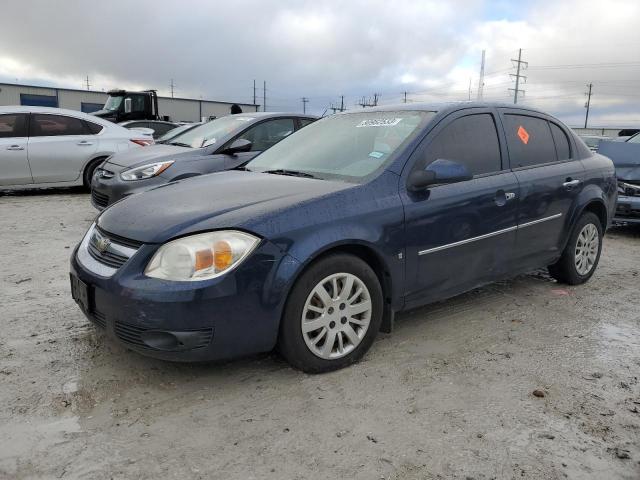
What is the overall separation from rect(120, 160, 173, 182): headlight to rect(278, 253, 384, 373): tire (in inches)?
153

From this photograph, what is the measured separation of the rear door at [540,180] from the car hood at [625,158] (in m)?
3.48

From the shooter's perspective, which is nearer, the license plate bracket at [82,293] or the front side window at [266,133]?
the license plate bracket at [82,293]

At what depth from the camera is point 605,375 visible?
3277 mm

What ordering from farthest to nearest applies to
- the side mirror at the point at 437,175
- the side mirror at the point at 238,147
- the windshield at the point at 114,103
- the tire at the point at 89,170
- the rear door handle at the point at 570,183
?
the windshield at the point at 114,103
the tire at the point at 89,170
the side mirror at the point at 238,147
the rear door handle at the point at 570,183
the side mirror at the point at 437,175

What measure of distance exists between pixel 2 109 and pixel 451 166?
8.25 m

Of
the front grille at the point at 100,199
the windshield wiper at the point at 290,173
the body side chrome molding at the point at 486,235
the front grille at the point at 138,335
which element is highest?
the windshield wiper at the point at 290,173

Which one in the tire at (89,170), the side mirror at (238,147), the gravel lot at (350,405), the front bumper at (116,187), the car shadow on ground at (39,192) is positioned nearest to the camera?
the gravel lot at (350,405)

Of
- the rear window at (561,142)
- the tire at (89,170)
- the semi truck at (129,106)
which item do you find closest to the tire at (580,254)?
the rear window at (561,142)

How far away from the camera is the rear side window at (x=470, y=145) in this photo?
148 inches

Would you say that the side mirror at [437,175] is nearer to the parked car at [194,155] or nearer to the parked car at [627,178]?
the parked car at [194,155]

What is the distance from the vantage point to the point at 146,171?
21.1ft

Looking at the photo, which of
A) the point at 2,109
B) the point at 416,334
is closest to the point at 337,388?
the point at 416,334

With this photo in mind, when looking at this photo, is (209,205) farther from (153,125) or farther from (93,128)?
(153,125)

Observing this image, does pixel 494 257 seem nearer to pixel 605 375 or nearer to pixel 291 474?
pixel 605 375
